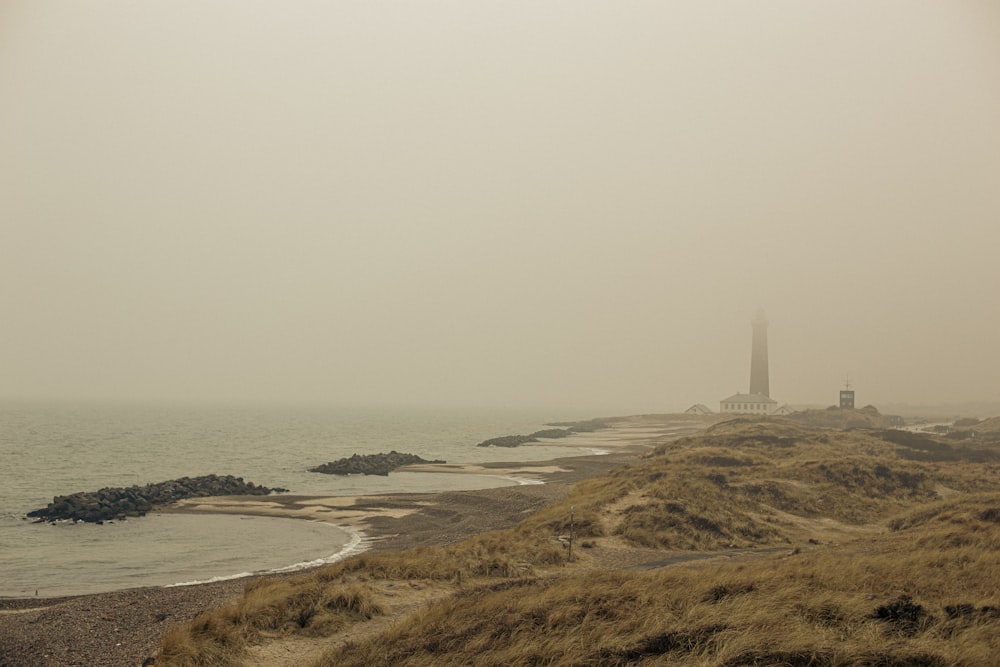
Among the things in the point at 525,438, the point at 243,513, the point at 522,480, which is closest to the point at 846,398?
the point at 525,438

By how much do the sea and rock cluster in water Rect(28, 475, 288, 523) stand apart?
1725 mm

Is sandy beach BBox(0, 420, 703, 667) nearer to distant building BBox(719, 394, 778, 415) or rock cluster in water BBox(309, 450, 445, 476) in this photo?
rock cluster in water BBox(309, 450, 445, 476)

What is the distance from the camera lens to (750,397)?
191 metres

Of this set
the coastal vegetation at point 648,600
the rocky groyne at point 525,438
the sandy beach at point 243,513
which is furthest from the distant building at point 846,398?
the coastal vegetation at point 648,600

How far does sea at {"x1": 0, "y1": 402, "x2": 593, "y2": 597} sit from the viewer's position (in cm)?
3039

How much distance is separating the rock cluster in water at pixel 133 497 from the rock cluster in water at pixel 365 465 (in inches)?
589

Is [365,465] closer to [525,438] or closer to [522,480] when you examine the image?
[522,480]

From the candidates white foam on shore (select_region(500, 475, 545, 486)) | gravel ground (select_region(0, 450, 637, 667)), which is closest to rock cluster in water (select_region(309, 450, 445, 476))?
white foam on shore (select_region(500, 475, 545, 486))

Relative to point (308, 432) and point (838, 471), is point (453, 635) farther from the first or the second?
point (308, 432)

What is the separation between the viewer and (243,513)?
1843 inches

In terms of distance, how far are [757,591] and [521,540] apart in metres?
13.6

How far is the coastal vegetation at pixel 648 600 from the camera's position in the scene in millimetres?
12312

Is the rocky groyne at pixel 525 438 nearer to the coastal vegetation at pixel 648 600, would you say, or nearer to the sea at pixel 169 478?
the sea at pixel 169 478

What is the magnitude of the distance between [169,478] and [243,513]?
80.8ft
